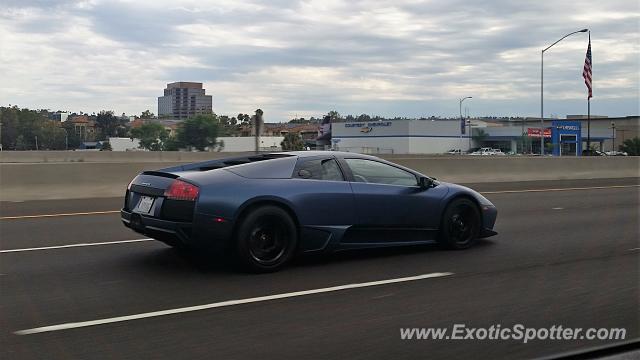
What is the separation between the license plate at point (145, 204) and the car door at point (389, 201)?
7.51 feet

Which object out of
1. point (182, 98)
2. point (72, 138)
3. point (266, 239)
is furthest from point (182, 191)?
point (182, 98)

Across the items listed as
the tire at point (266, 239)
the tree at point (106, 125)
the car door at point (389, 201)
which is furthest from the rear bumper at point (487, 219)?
the tree at point (106, 125)

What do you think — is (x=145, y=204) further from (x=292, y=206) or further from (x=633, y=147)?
(x=633, y=147)

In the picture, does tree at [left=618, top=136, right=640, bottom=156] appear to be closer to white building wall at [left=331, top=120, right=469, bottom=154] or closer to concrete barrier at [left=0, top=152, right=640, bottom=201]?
white building wall at [left=331, top=120, right=469, bottom=154]

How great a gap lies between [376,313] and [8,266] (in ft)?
14.3

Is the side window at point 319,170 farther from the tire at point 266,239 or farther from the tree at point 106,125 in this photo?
the tree at point 106,125

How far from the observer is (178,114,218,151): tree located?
2871cm

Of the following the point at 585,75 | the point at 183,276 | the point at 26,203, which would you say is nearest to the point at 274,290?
the point at 183,276

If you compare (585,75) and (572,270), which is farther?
(585,75)

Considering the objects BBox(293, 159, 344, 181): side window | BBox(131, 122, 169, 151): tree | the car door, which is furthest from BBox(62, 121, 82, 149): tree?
the car door

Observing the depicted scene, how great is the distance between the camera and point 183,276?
6.59 m

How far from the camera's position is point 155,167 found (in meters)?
18.2

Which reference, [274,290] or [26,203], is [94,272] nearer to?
[274,290]

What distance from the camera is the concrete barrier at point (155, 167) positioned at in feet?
49.8
